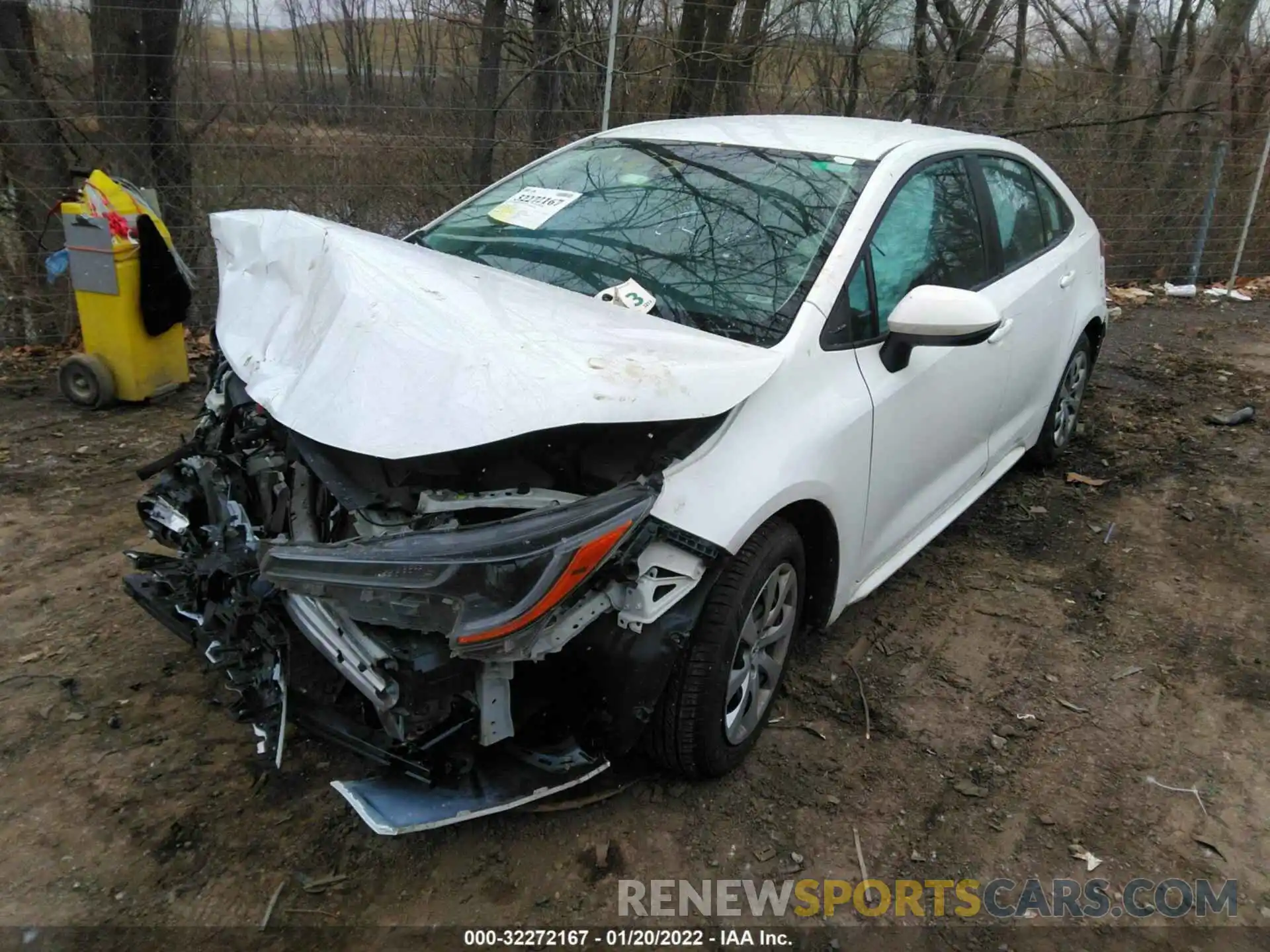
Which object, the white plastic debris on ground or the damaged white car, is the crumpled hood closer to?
the damaged white car

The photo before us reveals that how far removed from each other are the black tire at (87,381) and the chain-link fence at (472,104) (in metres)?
1.08

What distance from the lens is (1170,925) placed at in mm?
2338

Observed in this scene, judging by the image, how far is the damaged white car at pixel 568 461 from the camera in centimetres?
210

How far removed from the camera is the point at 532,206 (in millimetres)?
3461

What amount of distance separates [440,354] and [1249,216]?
1016 cm

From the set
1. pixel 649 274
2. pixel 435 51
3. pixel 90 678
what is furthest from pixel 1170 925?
pixel 435 51

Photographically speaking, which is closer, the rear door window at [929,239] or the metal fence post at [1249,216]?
the rear door window at [929,239]

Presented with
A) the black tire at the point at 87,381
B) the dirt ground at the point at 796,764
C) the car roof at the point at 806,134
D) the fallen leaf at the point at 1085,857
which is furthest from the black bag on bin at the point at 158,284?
the fallen leaf at the point at 1085,857

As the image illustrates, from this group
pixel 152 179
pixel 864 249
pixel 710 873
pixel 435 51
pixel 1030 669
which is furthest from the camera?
pixel 435 51

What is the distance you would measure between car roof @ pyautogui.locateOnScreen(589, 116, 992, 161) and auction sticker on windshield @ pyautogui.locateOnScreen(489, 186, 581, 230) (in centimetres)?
45

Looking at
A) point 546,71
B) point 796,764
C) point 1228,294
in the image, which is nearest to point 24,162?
point 546,71

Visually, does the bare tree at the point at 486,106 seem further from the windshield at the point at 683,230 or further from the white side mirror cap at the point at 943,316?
the white side mirror cap at the point at 943,316

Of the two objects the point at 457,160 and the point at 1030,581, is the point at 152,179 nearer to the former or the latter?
the point at 457,160

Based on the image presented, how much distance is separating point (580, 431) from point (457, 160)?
5.26 m
